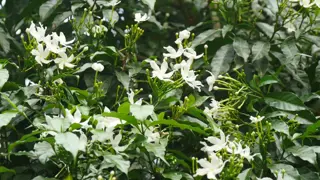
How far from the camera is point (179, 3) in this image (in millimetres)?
2336

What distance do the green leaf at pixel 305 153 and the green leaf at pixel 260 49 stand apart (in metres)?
0.36

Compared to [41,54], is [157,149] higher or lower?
lower

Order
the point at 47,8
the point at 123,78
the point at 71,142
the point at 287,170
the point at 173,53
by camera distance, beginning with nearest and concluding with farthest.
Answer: the point at 71,142 → the point at 287,170 → the point at 173,53 → the point at 123,78 → the point at 47,8

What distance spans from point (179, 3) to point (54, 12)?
1.84 feet

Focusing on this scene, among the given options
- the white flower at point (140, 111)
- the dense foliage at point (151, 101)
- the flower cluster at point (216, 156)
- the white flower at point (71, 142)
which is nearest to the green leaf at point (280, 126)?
the dense foliage at point (151, 101)

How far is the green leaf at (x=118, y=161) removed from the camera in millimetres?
1272

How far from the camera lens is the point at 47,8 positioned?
1.90 metres

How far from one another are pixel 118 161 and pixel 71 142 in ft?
0.41

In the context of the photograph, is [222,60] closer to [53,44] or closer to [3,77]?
[53,44]

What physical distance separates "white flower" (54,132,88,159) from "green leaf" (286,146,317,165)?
0.55m

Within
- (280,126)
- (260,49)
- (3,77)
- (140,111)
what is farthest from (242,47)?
(3,77)

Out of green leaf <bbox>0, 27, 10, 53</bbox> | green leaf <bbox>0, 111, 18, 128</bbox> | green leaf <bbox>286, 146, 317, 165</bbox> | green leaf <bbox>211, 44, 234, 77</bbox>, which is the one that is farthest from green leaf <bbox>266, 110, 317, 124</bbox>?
green leaf <bbox>0, 27, 10, 53</bbox>

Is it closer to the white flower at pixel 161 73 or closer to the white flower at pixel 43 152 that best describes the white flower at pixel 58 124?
the white flower at pixel 43 152

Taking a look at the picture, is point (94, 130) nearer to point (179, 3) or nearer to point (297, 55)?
point (297, 55)
